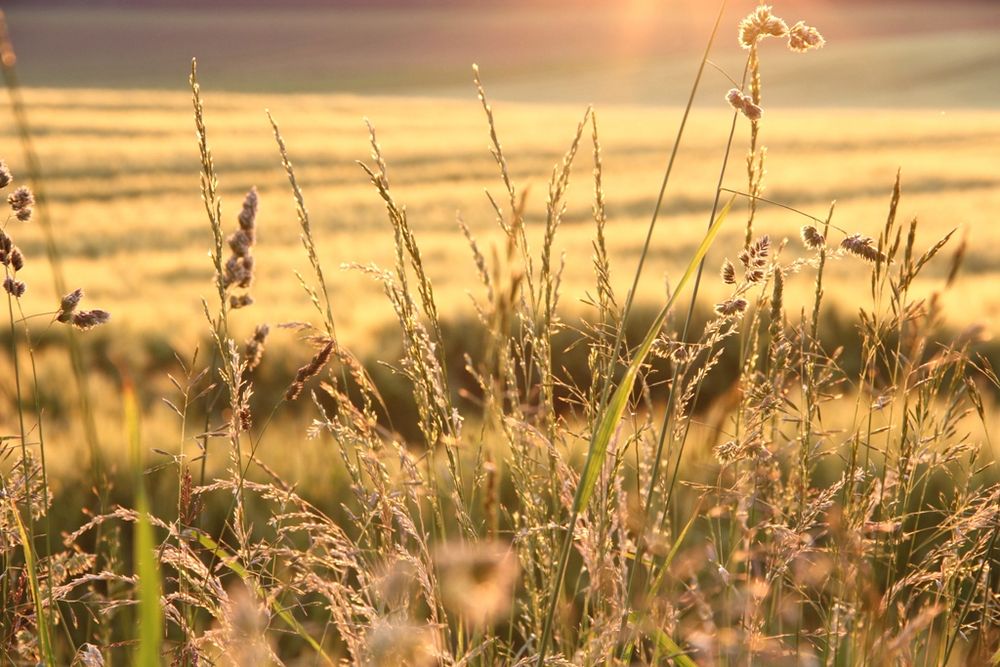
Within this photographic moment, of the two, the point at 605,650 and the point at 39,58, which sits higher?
the point at 39,58

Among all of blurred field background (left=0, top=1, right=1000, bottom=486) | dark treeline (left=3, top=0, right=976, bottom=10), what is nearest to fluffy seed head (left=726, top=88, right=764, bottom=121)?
blurred field background (left=0, top=1, right=1000, bottom=486)

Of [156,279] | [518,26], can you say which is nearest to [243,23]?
[518,26]

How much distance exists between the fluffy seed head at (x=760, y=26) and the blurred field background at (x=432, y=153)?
30 centimetres

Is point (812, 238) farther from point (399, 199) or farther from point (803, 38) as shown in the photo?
point (399, 199)

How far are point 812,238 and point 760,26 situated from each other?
25cm

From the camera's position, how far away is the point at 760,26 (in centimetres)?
108

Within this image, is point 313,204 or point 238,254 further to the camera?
point 313,204

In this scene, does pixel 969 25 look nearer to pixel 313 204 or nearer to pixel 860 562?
pixel 313 204

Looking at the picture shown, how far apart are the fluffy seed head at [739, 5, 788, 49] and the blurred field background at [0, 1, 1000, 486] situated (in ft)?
1.00

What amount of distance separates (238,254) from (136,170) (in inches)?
759

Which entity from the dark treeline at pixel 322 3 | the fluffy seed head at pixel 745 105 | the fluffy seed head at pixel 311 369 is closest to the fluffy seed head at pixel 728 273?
the fluffy seed head at pixel 745 105

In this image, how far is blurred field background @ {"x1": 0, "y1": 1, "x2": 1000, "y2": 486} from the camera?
25.7ft

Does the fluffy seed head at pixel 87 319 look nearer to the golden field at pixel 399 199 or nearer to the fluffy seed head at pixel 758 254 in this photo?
the golden field at pixel 399 199

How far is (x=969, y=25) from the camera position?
66.2m
